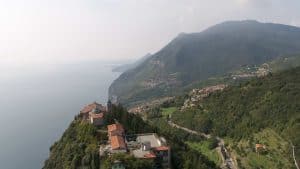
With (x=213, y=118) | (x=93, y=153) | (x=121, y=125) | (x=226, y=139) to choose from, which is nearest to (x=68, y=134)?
(x=121, y=125)

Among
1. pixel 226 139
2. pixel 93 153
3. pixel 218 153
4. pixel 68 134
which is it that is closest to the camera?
pixel 93 153

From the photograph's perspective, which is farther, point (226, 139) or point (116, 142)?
point (226, 139)

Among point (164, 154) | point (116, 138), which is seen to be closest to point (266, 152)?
point (164, 154)

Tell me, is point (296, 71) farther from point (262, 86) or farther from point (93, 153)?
point (93, 153)

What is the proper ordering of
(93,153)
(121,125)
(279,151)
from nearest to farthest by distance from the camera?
(93,153) < (121,125) < (279,151)

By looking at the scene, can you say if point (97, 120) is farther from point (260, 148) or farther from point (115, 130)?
point (260, 148)

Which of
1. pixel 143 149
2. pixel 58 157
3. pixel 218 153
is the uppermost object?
pixel 143 149

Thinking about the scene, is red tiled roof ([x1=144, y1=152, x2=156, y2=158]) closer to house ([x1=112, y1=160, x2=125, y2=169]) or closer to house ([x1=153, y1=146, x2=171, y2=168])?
house ([x1=153, y1=146, x2=171, y2=168])

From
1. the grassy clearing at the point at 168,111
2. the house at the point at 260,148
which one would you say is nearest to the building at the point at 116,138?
the house at the point at 260,148
